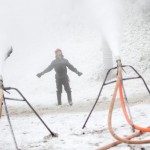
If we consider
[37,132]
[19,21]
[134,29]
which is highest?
[19,21]

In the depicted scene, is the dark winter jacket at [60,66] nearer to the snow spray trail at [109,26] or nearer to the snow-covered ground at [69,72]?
the snow-covered ground at [69,72]

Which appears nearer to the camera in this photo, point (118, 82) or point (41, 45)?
point (118, 82)

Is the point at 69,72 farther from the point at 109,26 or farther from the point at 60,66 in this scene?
the point at 109,26

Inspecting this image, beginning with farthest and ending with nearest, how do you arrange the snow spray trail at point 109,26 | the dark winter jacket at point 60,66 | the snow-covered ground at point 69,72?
the dark winter jacket at point 60,66 → the snow spray trail at point 109,26 → the snow-covered ground at point 69,72

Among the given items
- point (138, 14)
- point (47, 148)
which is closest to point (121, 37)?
point (138, 14)

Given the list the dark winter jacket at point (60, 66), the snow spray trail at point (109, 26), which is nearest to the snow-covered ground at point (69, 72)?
the snow spray trail at point (109, 26)

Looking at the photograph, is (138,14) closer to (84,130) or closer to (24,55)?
(24,55)

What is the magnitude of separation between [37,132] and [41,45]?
642 inches

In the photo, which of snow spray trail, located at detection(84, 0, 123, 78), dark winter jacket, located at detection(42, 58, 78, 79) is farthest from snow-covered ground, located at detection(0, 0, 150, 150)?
dark winter jacket, located at detection(42, 58, 78, 79)

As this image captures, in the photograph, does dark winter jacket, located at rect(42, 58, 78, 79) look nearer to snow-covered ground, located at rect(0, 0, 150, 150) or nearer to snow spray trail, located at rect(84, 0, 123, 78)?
snow-covered ground, located at rect(0, 0, 150, 150)

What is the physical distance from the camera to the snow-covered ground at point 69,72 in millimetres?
5978

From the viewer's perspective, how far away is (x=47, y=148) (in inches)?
201

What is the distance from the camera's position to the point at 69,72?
17750 mm

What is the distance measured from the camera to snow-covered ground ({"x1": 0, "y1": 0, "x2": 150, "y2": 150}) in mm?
5978
